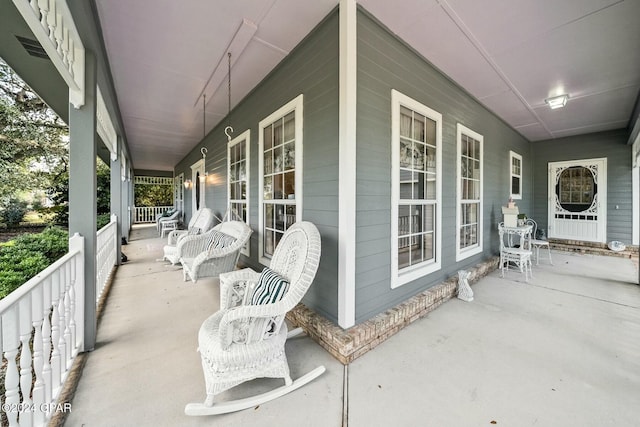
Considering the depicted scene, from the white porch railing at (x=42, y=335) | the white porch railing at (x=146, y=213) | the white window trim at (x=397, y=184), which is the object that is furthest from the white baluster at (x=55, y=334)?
the white porch railing at (x=146, y=213)

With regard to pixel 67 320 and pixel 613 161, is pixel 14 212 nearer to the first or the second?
pixel 67 320

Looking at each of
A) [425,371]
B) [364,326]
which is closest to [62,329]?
[364,326]

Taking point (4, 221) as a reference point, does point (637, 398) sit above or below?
below

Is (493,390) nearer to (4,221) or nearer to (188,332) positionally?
(188,332)

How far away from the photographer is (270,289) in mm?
1907

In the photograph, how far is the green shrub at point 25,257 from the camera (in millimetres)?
3062

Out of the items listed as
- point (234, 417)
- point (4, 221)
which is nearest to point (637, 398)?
point (234, 417)

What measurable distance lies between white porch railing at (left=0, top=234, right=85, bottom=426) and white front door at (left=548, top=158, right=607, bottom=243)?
31.7 ft

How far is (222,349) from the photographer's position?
1613mm

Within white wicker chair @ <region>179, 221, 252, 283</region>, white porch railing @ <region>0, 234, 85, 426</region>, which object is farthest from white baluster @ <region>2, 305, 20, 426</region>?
white wicker chair @ <region>179, 221, 252, 283</region>

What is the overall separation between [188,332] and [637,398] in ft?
11.5

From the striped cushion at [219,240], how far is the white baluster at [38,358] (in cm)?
228

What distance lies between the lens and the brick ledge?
2064mm

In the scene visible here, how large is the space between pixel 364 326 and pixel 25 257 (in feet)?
17.6
